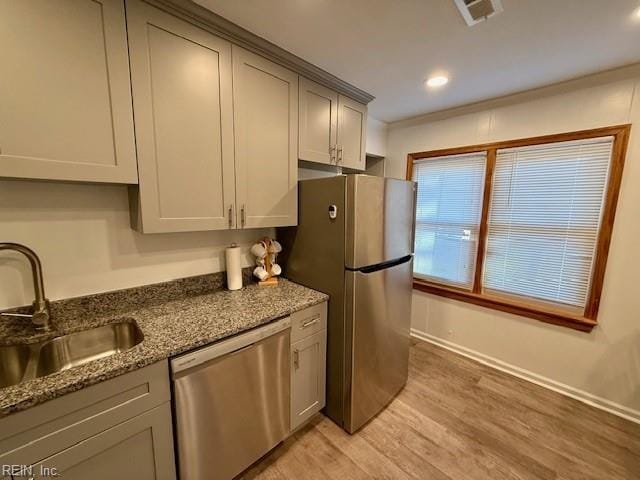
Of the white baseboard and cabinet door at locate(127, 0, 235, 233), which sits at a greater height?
cabinet door at locate(127, 0, 235, 233)

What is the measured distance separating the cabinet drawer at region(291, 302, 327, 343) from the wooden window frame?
1.59m

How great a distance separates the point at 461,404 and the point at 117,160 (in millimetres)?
2653

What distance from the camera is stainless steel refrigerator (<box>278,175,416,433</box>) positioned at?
154 cm

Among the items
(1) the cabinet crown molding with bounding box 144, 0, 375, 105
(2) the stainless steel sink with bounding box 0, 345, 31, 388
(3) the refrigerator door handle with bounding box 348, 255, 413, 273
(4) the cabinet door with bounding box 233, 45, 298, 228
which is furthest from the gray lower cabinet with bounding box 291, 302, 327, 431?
(1) the cabinet crown molding with bounding box 144, 0, 375, 105

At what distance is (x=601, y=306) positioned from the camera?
189cm

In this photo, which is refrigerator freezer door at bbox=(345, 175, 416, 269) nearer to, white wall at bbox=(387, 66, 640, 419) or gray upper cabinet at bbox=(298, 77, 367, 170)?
gray upper cabinet at bbox=(298, 77, 367, 170)

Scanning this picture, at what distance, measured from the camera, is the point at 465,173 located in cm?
250

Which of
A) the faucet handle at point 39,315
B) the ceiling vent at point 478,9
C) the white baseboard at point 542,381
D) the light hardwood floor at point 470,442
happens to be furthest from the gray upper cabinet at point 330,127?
the white baseboard at point 542,381

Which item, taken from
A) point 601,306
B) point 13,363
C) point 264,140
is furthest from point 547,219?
point 13,363

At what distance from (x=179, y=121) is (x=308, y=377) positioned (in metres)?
1.63

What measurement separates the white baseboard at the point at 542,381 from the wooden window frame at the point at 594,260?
1.63 feet

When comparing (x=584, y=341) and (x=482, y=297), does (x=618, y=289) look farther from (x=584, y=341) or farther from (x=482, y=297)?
(x=482, y=297)

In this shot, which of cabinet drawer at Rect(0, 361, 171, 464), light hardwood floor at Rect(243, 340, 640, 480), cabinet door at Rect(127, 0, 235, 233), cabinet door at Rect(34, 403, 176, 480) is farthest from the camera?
light hardwood floor at Rect(243, 340, 640, 480)

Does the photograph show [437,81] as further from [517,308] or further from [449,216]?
[517,308]
